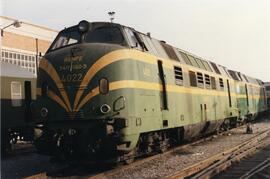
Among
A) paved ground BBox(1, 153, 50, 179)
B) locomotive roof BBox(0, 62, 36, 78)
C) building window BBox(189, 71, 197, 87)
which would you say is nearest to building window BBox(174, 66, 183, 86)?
building window BBox(189, 71, 197, 87)

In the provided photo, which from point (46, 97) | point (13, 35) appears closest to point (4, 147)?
point (46, 97)

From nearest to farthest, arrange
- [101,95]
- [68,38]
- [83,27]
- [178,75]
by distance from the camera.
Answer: [101,95] < [83,27] < [68,38] < [178,75]

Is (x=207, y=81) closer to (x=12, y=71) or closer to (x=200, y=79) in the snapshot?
(x=200, y=79)

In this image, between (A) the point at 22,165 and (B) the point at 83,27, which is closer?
(B) the point at 83,27

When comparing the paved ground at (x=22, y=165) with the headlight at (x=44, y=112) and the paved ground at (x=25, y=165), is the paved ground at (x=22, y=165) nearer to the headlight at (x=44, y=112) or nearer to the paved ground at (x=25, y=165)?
the paved ground at (x=25, y=165)

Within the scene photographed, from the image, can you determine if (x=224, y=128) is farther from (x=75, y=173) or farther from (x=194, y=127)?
(x=75, y=173)

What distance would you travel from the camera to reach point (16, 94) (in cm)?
1683

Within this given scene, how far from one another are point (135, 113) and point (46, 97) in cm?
228

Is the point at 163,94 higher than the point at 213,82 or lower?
lower

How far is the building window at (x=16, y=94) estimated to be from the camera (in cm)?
1660

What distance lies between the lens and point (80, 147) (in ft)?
32.6

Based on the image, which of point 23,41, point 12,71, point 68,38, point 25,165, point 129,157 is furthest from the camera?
point 23,41

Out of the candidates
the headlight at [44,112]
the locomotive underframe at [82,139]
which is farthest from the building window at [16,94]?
the locomotive underframe at [82,139]

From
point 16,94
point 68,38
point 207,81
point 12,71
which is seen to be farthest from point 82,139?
point 207,81
